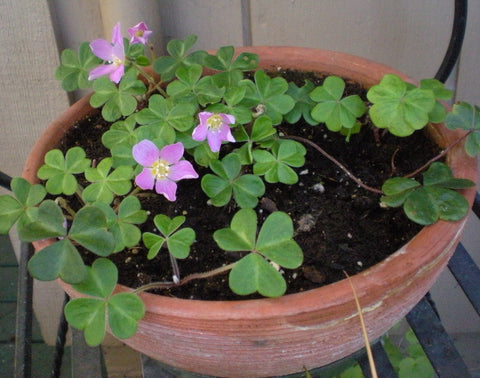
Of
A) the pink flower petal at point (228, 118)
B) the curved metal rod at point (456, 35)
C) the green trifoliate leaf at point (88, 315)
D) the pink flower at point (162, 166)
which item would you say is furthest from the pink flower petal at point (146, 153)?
the curved metal rod at point (456, 35)

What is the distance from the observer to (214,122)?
2.66ft

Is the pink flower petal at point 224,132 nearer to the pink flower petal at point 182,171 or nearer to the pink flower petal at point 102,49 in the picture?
the pink flower petal at point 182,171

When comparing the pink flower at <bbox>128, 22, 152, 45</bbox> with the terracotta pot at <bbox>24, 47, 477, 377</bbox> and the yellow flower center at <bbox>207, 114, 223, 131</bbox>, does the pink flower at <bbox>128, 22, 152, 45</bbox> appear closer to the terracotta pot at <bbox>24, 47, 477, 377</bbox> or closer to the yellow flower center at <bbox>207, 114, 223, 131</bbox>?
the yellow flower center at <bbox>207, 114, 223, 131</bbox>

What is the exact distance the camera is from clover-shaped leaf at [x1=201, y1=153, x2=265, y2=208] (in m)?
0.79

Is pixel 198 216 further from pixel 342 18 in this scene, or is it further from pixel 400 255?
pixel 342 18

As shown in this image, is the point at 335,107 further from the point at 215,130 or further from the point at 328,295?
the point at 328,295

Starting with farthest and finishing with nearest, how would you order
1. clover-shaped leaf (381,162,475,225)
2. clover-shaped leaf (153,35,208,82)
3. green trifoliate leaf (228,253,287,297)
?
clover-shaped leaf (153,35,208,82)
clover-shaped leaf (381,162,475,225)
green trifoliate leaf (228,253,287,297)

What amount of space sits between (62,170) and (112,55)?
20 centimetres

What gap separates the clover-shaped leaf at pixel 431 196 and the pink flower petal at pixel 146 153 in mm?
332

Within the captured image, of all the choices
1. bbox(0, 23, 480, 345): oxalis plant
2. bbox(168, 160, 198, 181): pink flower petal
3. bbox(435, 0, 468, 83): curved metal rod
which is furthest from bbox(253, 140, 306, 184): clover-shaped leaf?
bbox(435, 0, 468, 83): curved metal rod

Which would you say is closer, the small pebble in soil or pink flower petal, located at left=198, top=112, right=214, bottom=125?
pink flower petal, located at left=198, top=112, right=214, bottom=125

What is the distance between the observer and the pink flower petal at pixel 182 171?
0.78 meters

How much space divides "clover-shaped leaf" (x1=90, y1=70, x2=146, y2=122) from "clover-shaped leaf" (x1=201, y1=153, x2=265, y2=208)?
0.20 metres

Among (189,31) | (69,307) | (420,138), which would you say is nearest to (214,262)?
(69,307)
